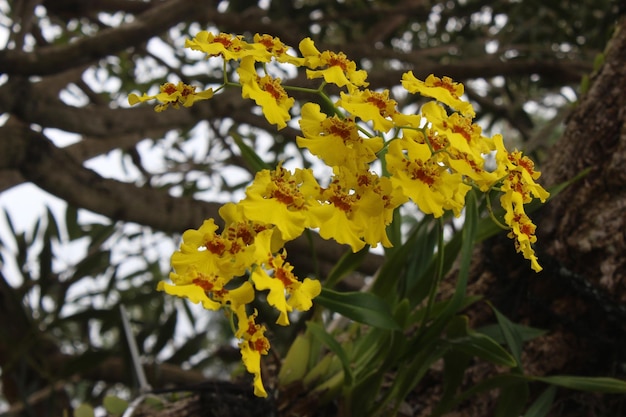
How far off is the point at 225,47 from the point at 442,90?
154 mm

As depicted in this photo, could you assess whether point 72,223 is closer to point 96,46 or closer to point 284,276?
point 96,46

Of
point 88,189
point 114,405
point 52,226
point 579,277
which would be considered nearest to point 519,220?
point 579,277

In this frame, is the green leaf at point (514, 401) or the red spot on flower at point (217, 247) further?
the green leaf at point (514, 401)

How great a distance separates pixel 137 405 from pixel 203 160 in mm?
1393

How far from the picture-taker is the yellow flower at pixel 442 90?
0.40 m

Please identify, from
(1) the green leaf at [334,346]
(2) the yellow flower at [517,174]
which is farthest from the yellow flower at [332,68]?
(1) the green leaf at [334,346]

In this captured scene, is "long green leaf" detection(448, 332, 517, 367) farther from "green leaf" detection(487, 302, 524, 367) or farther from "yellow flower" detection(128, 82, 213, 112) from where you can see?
"yellow flower" detection(128, 82, 213, 112)

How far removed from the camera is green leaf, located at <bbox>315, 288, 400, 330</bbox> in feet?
1.63

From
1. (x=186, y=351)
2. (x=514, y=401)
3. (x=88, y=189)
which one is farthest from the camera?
(x=186, y=351)

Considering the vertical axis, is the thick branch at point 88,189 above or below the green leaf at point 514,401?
below

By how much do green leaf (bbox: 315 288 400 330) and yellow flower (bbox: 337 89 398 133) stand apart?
0.16m

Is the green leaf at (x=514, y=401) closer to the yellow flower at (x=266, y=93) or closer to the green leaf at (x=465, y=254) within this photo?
the green leaf at (x=465, y=254)

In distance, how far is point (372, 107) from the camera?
0.40 metres

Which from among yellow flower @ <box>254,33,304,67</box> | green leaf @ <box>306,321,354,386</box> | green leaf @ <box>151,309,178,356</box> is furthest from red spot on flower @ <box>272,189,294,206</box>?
green leaf @ <box>151,309,178,356</box>
